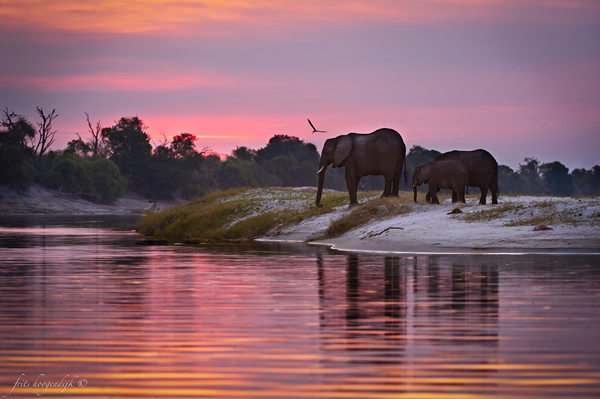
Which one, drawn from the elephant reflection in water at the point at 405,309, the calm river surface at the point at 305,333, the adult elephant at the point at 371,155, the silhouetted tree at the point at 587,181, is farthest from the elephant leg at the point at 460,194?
the silhouetted tree at the point at 587,181

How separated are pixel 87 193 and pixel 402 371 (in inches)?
4284

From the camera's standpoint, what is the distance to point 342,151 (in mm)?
32812

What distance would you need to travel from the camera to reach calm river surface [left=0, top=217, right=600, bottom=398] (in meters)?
6.35

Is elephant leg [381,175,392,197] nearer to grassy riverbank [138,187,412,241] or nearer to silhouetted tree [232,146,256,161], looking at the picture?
grassy riverbank [138,187,412,241]

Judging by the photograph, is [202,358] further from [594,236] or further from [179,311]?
[594,236]

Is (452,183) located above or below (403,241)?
above

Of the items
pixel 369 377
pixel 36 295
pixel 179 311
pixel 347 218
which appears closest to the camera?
pixel 369 377

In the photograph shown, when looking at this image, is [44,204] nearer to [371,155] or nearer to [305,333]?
[371,155]

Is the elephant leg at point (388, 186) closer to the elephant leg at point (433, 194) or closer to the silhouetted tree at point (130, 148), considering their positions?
the elephant leg at point (433, 194)

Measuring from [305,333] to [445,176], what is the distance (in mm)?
20463

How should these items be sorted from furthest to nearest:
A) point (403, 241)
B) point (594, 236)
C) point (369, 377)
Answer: point (403, 241)
point (594, 236)
point (369, 377)

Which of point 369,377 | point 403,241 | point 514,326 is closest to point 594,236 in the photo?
point 403,241

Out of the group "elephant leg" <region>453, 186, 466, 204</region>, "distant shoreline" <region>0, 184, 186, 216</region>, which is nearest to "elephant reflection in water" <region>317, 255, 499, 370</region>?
"elephant leg" <region>453, 186, 466, 204</region>

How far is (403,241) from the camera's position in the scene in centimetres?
2436
